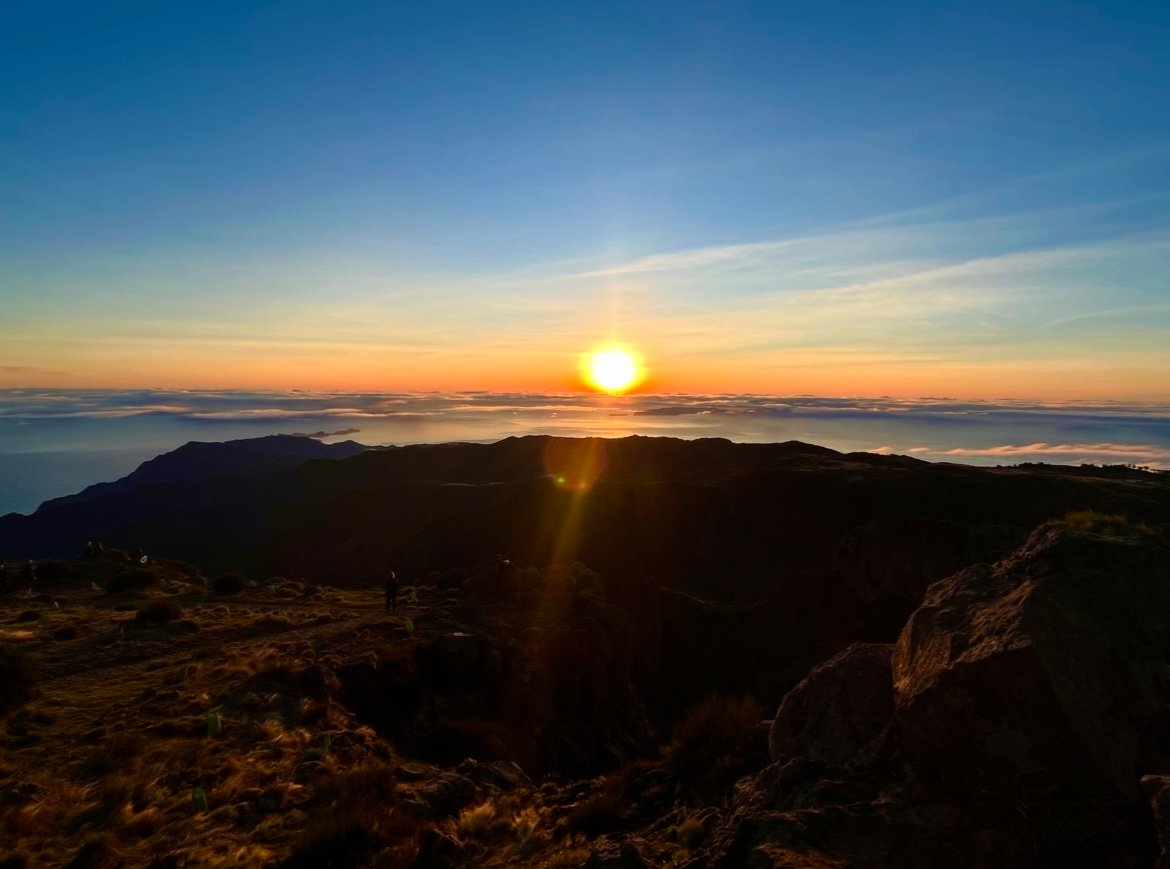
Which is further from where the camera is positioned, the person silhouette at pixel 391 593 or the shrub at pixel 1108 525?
the person silhouette at pixel 391 593

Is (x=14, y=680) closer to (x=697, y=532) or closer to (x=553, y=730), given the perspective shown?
(x=553, y=730)

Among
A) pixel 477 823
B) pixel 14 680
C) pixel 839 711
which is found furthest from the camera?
pixel 14 680

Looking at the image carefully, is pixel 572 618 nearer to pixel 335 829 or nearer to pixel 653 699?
pixel 653 699

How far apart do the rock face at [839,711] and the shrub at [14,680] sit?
18.0 meters

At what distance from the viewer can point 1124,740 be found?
7.62 m

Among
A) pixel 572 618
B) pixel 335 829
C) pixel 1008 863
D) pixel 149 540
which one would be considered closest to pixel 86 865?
pixel 335 829

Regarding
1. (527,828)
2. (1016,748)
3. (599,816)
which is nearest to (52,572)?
(527,828)

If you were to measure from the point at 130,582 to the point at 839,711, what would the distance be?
131ft

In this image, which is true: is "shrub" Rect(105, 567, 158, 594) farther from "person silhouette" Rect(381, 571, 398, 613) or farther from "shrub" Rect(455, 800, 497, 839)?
"shrub" Rect(455, 800, 497, 839)

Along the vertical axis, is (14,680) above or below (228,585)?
above

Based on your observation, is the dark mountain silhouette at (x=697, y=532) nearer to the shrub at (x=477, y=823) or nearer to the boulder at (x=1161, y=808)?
the shrub at (x=477, y=823)

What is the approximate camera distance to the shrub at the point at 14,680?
55.5 feet

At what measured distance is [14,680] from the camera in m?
17.3

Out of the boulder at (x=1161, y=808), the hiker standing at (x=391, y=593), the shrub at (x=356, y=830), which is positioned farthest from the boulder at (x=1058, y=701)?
the hiker standing at (x=391, y=593)
